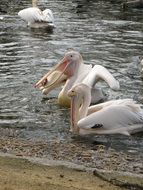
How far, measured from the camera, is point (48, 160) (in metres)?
6.08

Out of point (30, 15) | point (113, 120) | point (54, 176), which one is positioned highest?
point (30, 15)

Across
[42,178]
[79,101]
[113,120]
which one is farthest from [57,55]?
[42,178]

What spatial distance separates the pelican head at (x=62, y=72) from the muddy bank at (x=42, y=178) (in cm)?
402

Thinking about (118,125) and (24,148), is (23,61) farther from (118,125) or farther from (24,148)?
(24,148)

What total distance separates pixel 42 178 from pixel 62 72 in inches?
199

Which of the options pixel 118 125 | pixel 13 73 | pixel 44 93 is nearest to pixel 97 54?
pixel 13 73

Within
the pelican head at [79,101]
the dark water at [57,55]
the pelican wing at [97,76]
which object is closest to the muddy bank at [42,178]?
the dark water at [57,55]

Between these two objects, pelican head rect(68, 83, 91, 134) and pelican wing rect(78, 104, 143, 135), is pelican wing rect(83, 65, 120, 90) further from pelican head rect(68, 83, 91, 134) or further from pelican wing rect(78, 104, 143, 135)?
pelican wing rect(78, 104, 143, 135)

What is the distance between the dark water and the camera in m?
8.22

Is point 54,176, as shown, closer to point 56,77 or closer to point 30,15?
point 56,77

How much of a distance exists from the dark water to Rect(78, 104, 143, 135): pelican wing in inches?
8.0

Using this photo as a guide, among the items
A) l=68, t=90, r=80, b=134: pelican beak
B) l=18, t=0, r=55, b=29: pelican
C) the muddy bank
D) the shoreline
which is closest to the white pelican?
l=68, t=90, r=80, b=134: pelican beak

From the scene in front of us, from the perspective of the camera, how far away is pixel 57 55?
1297cm

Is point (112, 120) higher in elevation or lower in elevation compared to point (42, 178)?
lower
